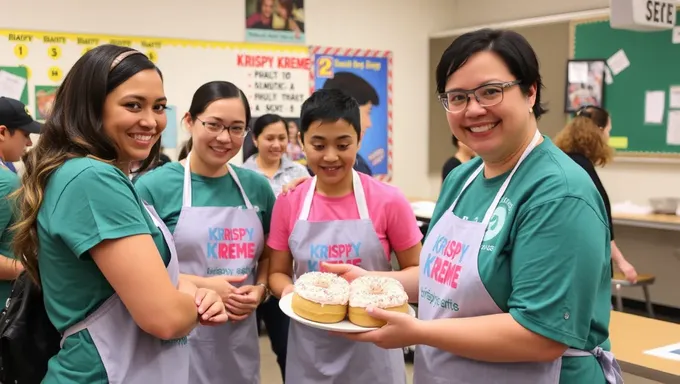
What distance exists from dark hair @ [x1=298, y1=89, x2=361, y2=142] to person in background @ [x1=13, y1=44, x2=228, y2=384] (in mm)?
631

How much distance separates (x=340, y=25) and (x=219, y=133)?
4.22 meters

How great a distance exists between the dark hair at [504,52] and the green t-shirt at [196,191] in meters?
1.05

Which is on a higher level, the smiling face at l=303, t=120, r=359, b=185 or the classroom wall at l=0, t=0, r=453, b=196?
the classroom wall at l=0, t=0, r=453, b=196

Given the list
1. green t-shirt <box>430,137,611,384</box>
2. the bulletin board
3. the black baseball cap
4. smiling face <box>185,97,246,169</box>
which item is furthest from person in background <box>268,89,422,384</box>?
the bulletin board

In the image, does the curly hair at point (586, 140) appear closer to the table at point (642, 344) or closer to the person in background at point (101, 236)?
the table at point (642, 344)

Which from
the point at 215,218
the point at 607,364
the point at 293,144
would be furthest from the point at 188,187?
the point at 293,144

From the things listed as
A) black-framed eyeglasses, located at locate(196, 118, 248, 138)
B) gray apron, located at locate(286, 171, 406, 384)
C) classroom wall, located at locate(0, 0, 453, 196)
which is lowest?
gray apron, located at locate(286, 171, 406, 384)

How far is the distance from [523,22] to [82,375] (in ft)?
17.6

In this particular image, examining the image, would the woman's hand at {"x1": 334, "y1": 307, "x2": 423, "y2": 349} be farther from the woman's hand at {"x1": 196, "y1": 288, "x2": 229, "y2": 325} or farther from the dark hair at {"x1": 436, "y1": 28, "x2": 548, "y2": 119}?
the dark hair at {"x1": 436, "y1": 28, "x2": 548, "y2": 119}

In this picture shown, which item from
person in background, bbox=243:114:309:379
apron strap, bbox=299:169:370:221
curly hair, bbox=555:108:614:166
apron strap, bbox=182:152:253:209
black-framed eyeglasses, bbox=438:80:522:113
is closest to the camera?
black-framed eyeglasses, bbox=438:80:522:113

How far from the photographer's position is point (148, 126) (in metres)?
1.42

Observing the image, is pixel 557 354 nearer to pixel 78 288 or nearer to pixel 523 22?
pixel 78 288

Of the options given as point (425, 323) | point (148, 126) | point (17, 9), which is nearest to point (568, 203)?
point (425, 323)

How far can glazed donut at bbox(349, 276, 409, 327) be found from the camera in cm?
165
